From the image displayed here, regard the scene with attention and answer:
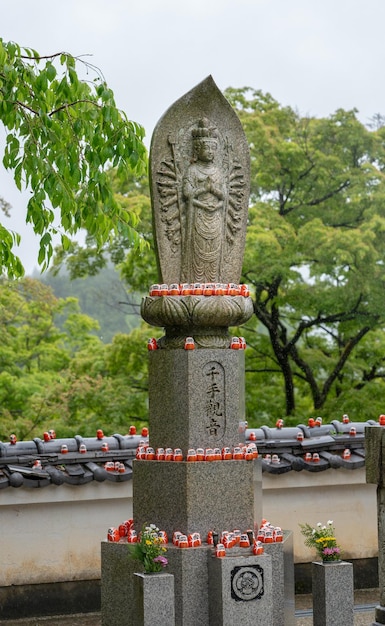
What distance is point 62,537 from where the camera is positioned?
447 inches

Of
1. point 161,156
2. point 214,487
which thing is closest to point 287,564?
point 214,487

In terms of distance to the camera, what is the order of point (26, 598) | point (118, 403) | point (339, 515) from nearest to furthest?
point (26, 598), point (339, 515), point (118, 403)

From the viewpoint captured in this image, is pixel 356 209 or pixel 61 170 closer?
pixel 61 170

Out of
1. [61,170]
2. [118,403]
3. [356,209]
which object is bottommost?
[118,403]

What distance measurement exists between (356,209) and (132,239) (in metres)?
10.5

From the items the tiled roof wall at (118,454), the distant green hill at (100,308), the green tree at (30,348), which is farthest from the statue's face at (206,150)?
the distant green hill at (100,308)

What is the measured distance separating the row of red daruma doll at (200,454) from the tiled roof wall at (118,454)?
1794 mm

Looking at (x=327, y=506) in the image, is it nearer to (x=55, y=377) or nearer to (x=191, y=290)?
(x=191, y=290)

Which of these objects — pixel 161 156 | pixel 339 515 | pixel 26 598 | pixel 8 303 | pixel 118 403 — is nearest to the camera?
pixel 161 156

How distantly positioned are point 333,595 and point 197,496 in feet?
4.66

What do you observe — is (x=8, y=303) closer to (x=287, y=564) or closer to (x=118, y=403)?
(x=118, y=403)

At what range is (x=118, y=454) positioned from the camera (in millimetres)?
11734

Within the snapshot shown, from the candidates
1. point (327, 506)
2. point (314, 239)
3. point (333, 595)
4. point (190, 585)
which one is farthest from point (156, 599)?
point (314, 239)

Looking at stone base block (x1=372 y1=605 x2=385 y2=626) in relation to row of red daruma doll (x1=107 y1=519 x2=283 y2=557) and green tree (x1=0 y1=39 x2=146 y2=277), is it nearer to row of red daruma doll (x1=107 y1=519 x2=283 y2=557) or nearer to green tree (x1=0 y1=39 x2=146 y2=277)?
row of red daruma doll (x1=107 y1=519 x2=283 y2=557)
